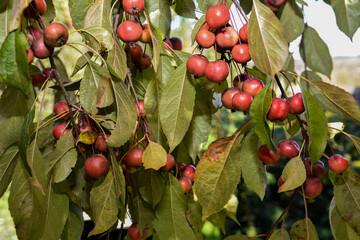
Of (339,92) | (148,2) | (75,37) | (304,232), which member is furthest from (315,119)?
(75,37)

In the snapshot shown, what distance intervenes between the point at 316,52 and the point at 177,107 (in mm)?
809

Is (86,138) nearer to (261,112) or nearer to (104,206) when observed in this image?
(104,206)

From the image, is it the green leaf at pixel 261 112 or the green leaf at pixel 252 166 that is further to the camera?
the green leaf at pixel 252 166

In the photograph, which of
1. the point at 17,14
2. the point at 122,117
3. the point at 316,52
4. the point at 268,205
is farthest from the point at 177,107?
the point at 268,205

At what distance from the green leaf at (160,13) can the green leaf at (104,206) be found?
404 mm

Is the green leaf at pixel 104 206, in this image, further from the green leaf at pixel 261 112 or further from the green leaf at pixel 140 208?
the green leaf at pixel 261 112

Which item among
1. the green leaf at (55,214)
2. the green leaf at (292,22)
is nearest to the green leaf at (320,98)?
the green leaf at (292,22)

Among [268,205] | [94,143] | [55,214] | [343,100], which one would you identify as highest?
[343,100]

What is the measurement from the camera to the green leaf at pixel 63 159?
2.40 ft

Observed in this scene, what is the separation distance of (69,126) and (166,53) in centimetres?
27

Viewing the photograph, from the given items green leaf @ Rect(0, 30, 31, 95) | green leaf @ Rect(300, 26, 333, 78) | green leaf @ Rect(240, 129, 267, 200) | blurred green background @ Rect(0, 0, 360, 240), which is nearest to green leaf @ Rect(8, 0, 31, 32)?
green leaf @ Rect(0, 30, 31, 95)

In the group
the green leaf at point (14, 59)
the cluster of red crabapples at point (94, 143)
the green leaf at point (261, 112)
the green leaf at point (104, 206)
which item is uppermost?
the green leaf at point (14, 59)

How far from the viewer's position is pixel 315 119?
2.05ft

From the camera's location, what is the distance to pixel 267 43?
2.07 feet
